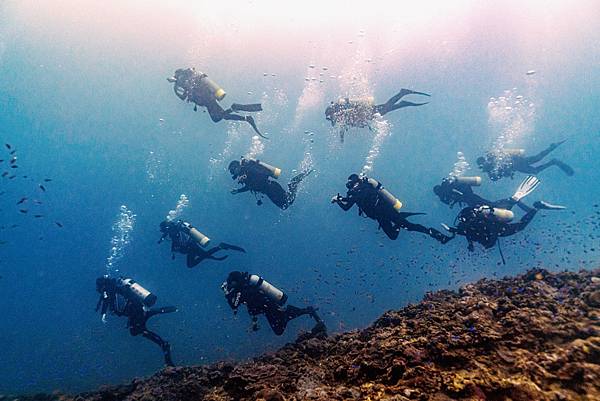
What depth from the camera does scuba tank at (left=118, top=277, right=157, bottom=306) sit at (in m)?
12.3

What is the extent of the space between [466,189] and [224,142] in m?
149

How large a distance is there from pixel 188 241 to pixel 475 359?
514 inches

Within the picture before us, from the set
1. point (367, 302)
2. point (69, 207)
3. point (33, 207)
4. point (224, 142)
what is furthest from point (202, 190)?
point (367, 302)

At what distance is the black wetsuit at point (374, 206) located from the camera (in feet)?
32.6

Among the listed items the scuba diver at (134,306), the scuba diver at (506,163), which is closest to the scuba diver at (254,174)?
the scuba diver at (134,306)

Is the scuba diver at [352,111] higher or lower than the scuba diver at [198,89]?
higher

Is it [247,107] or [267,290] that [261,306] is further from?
[247,107]

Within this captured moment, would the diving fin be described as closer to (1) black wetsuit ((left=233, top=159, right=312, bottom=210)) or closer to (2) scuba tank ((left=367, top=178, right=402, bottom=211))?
(2) scuba tank ((left=367, top=178, right=402, bottom=211))

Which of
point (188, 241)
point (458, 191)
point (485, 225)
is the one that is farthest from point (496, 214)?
point (188, 241)

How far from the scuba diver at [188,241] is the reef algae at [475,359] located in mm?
8582

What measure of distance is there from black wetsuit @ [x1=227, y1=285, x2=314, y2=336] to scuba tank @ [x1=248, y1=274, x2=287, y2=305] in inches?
3.5

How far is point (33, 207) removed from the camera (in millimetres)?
135125

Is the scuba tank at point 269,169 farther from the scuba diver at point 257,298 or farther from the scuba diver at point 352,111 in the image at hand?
the scuba diver at point 257,298

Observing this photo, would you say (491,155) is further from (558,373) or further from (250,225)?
(250,225)
